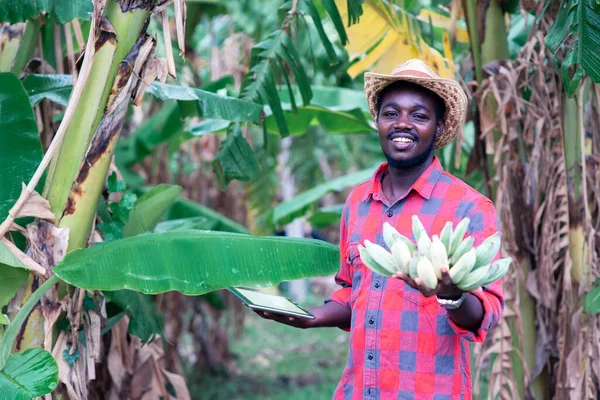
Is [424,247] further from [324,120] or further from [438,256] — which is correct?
[324,120]

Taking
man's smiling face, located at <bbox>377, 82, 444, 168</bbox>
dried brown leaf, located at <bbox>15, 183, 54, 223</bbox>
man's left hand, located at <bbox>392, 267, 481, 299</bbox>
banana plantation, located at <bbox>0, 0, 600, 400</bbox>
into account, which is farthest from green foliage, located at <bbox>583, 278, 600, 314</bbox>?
dried brown leaf, located at <bbox>15, 183, 54, 223</bbox>

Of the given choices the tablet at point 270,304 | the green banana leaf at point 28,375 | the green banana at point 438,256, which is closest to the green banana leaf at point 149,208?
the green banana leaf at point 28,375

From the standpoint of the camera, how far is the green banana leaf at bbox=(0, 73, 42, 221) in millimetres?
2490

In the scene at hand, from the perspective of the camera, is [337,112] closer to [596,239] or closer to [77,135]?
[596,239]

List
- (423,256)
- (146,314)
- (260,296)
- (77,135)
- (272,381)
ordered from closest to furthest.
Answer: (423,256) → (260,296) → (77,135) → (146,314) → (272,381)

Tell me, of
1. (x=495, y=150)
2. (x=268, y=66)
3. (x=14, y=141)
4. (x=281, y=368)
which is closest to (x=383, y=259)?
(x=14, y=141)

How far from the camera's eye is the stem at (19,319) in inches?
88.0

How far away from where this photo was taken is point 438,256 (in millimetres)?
1518

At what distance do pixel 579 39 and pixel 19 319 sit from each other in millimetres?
1946

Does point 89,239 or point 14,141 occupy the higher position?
point 14,141

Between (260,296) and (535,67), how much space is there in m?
1.71

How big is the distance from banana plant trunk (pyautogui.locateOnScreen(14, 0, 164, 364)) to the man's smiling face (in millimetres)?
906

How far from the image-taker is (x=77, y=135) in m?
2.40

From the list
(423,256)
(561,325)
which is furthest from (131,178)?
(423,256)
